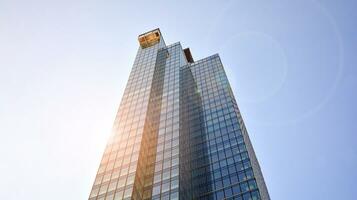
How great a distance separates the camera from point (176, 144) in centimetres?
7438

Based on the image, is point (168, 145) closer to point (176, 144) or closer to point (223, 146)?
point (176, 144)

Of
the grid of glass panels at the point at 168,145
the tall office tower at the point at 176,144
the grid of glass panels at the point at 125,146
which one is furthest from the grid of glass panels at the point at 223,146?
the grid of glass panels at the point at 125,146

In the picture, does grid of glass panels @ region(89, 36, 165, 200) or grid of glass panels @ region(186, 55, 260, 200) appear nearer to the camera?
grid of glass panels @ region(89, 36, 165, 200)

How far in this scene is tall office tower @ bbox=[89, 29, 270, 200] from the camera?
6431cm

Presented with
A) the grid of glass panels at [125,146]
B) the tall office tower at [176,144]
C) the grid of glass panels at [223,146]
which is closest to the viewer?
the grid of glass panels at [125,146]

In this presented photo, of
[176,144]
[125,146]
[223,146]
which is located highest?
[223,146]

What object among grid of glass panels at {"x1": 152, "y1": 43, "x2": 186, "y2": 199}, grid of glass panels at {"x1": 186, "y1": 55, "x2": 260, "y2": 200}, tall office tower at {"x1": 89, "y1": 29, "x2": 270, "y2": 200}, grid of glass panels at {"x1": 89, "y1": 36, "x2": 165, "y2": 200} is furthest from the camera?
grid of glass panels at {"x1": 186, "y1": 55, "x2": 260, "y2": 200}

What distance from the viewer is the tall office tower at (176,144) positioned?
211 feet

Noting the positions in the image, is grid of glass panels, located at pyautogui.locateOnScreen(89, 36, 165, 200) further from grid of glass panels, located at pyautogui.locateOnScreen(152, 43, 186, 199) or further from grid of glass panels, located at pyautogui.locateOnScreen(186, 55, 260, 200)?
grid of glass panels, located at pyautogui.locateOnScreen(186, 55, 260, 200)

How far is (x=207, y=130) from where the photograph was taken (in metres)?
94.8

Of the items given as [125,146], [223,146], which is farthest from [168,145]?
[223,146]

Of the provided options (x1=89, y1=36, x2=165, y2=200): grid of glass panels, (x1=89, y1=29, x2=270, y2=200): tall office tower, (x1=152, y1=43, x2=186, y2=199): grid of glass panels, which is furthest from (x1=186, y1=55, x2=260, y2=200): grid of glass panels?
(x1=89, y1=36, x2=165, y2=200): grid of glass panels

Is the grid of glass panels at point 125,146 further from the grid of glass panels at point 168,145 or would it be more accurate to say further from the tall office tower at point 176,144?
the grid of glass panels at point 168,145

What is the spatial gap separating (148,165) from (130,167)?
19.1ft
